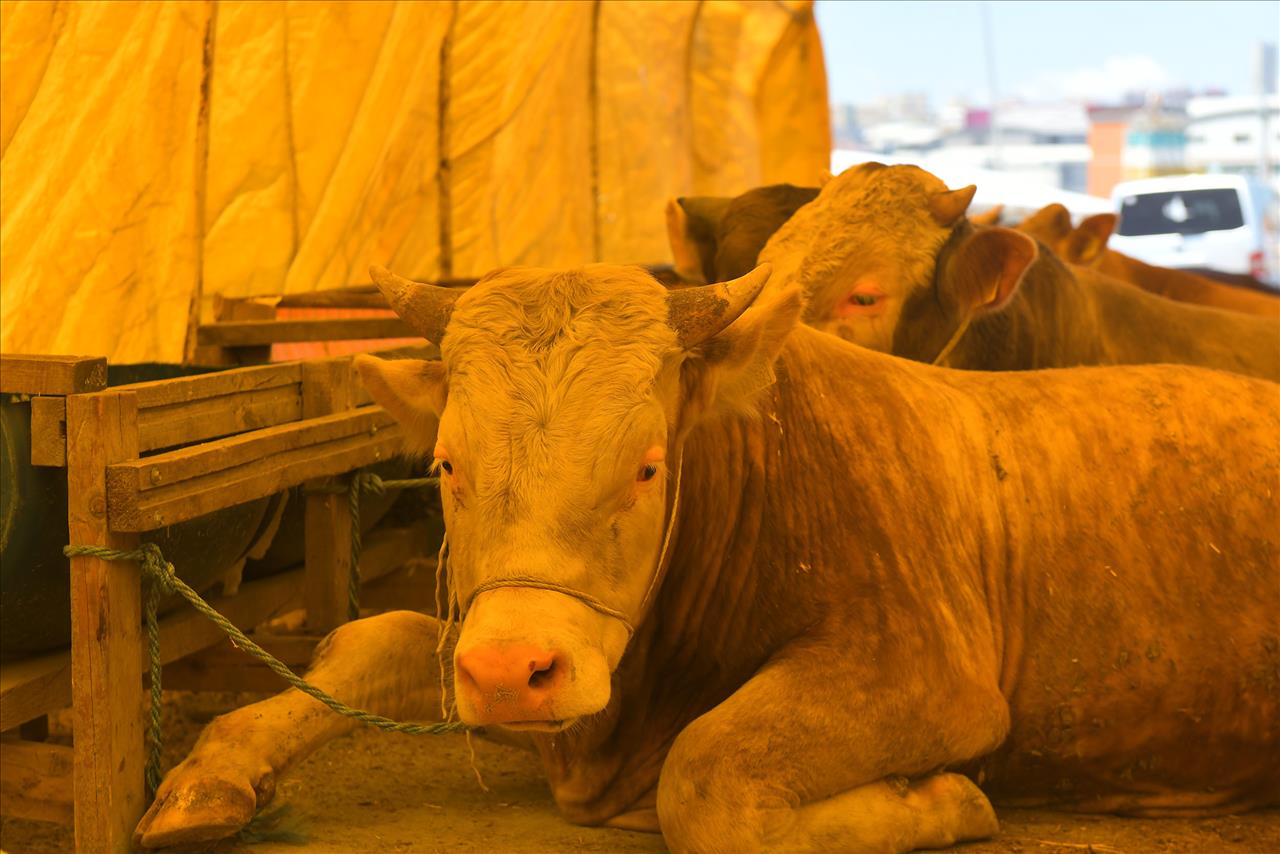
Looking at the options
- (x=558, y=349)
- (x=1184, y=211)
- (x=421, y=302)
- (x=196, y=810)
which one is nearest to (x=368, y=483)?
(x=421, y=302)

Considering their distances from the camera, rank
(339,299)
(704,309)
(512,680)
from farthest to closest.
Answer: (339,299) < (704,309) < (512,680)

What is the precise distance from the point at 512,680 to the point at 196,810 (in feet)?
2.63

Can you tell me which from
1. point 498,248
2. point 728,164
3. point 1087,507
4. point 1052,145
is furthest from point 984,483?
point 1052,145

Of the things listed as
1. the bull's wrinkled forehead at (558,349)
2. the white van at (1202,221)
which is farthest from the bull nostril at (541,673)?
the white van at (1202,221)

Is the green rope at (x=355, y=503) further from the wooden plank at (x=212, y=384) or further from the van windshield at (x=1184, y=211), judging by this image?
the van windshield at (x=1184, y=211)

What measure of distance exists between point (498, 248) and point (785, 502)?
4.48 m

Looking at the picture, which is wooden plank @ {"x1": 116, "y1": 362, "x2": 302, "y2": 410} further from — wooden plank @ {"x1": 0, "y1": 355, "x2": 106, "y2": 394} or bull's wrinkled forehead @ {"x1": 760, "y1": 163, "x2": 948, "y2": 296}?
bull's wrinkled forehead @ {"x1": 760, "y1": 163, "x2": 948, "y2": 296}

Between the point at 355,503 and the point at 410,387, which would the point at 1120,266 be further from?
the point at 410,387

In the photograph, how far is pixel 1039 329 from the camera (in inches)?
183

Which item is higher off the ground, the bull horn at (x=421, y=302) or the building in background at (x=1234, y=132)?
the building in background at (x=1234, y=132)

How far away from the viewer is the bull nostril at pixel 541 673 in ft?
7.43

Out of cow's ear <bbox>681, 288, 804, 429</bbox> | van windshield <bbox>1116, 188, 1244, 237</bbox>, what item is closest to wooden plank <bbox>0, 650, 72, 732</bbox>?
cow's ear <bbox>681, 288, 804, 429</bbox>

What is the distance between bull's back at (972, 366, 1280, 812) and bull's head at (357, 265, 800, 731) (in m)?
0.88

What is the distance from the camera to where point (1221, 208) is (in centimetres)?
1135
